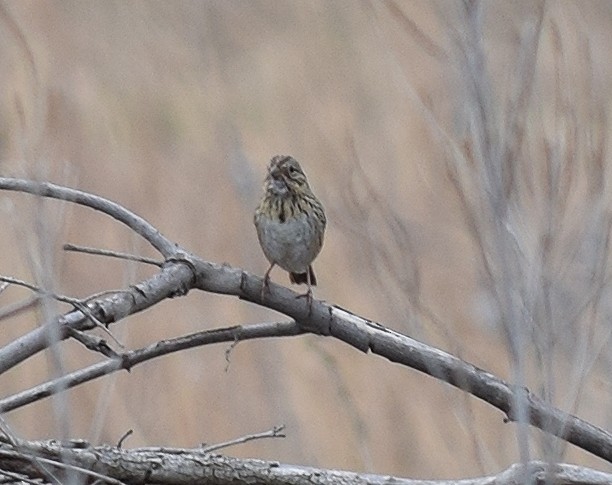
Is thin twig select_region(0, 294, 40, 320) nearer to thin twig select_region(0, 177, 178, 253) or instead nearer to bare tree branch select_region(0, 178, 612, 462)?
bare tree branch select_region(0, 178, 612, 462)

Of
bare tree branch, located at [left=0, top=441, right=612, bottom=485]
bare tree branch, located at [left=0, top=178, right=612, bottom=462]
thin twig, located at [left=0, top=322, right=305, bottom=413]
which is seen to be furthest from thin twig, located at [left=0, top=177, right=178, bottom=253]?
bare tree branch, located at [left=0, top=441, right=612, bottom=485]

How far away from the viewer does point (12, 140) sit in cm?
606

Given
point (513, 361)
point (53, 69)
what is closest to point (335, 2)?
point (53, 69)

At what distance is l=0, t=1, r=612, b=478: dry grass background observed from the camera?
7.31 feet

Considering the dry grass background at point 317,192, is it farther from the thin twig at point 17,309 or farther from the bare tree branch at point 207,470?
the bare tree branch at point 207,470

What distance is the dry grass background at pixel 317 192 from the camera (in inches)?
87.7

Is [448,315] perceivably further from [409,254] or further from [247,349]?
[409,254]

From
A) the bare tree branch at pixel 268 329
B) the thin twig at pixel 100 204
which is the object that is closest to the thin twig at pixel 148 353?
the bare tree branch at pixel 268 329

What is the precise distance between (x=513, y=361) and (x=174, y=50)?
6527 millimetres

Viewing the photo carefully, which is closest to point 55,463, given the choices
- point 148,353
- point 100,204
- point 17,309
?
point 17,309

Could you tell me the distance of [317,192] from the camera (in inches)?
228

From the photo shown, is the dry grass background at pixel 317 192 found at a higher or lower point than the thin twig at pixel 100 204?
higher

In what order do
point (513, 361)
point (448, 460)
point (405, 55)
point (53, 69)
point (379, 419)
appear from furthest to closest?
point (53, 69) → point (405, 55) → point (379, 419) → point (448, 460) → point (513, 361)

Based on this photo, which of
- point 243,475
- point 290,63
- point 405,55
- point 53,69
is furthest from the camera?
point 290,63
